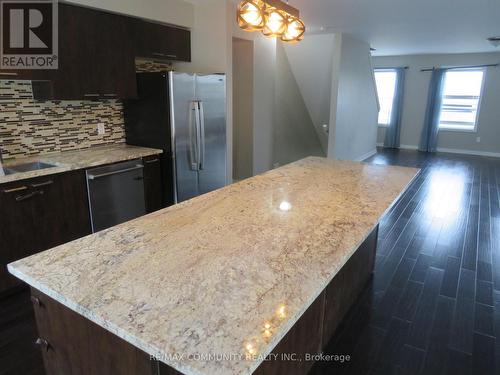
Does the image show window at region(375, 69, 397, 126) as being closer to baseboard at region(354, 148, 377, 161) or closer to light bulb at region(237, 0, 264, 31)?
baseboard at region(354, 148, 377, 161)

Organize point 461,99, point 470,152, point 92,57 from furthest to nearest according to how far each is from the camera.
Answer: point 470,152 → point 461,99 → point 92,57

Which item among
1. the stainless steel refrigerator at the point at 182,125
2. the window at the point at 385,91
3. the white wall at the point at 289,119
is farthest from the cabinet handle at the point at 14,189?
the window at the point at 385,91

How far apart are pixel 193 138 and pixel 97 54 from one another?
1.18m

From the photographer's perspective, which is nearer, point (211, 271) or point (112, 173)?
point (211, 271)

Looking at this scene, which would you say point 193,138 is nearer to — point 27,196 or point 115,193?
point 115,193

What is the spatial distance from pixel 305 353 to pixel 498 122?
30.2 ft

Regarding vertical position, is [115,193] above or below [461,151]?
above

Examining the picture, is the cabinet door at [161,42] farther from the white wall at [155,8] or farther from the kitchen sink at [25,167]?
the kitchen sink at [25,167]

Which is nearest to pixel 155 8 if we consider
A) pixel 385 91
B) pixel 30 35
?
pixel 30 35

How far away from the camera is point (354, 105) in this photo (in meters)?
6.98

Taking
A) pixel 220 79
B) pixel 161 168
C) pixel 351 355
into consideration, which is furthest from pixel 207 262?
pixel 220 79

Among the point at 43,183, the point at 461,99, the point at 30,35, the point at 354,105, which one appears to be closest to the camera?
the point at 43,183

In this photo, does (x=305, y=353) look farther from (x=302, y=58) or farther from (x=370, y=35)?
(x=370, y=35)

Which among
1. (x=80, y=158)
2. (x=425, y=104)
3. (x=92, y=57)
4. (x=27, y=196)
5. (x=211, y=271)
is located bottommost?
(x=27, y=196)
